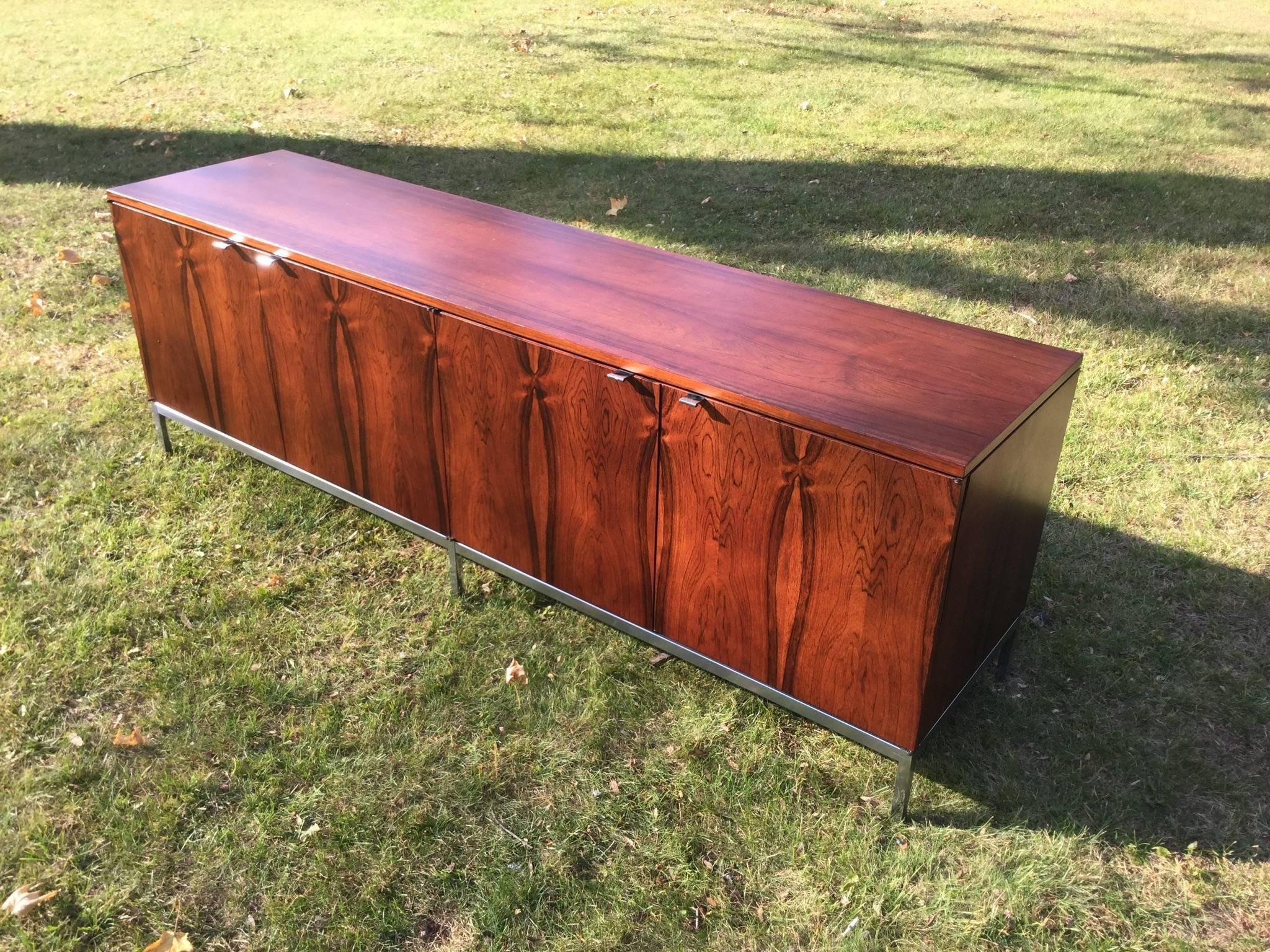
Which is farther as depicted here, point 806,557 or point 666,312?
point 666,312

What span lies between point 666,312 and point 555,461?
1.61ft

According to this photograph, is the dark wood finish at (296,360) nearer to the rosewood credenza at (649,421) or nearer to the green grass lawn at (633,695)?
the rosewood credenza at (649,421)

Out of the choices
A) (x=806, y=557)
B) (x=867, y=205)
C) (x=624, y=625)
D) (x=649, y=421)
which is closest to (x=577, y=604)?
(x=624, y=625)

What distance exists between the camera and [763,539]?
247cm


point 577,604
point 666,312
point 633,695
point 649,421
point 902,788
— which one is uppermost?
point 666,312

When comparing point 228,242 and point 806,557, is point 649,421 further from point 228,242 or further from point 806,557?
point 228,242

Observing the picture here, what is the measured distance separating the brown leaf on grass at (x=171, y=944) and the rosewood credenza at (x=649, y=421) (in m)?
1.24

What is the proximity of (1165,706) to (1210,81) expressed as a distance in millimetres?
8177

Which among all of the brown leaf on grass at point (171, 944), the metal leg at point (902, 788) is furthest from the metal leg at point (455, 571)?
the metal leg at point (902, 788)

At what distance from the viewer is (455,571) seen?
3320mm

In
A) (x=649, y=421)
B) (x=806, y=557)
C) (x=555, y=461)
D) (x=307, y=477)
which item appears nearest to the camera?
(x=806, y=557)

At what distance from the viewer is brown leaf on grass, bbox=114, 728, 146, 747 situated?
2.81 metres

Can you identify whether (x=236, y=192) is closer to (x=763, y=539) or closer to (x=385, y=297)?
(x=385, y=297)

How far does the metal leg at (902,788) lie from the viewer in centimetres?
250
